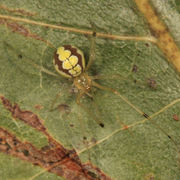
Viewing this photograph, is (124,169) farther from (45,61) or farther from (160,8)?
(160,8)

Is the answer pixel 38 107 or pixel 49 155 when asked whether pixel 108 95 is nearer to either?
pixel 38 107

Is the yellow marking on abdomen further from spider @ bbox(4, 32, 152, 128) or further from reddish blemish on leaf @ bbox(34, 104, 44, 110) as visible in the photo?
reddish blemish on leaf @ bbox(34, 104, 44, 110)

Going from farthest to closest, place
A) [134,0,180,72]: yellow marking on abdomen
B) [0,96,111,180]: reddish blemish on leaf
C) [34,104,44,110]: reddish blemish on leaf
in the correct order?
[34,104,44,110]: reddish blemish on leaf, [0,96,111,180]: reddish blemish on leaf, [134,0,180,72]: yellow marking on abdomen

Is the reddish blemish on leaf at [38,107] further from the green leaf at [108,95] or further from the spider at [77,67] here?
the spider at [77,67]

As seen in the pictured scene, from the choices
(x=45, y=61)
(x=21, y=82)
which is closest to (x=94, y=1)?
(x=45, y=61)

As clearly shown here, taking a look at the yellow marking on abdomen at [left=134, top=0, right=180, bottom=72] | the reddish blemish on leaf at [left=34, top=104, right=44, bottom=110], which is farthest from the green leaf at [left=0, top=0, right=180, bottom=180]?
the yellow marking on abdomen at [left=134, top=0, right=180, bottom=72]

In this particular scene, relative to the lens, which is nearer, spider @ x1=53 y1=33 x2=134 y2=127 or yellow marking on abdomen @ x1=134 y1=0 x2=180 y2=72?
yellow marking on abdomen @ x1=134 y1=0 x2=180 y2=72

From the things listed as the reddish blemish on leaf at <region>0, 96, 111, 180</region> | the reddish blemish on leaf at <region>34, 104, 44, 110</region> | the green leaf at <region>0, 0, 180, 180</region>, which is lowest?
the reddish blemish on leaf at <region>0, 96, 111, 180</region>

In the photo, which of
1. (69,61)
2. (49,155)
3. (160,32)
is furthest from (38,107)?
(160,32)
